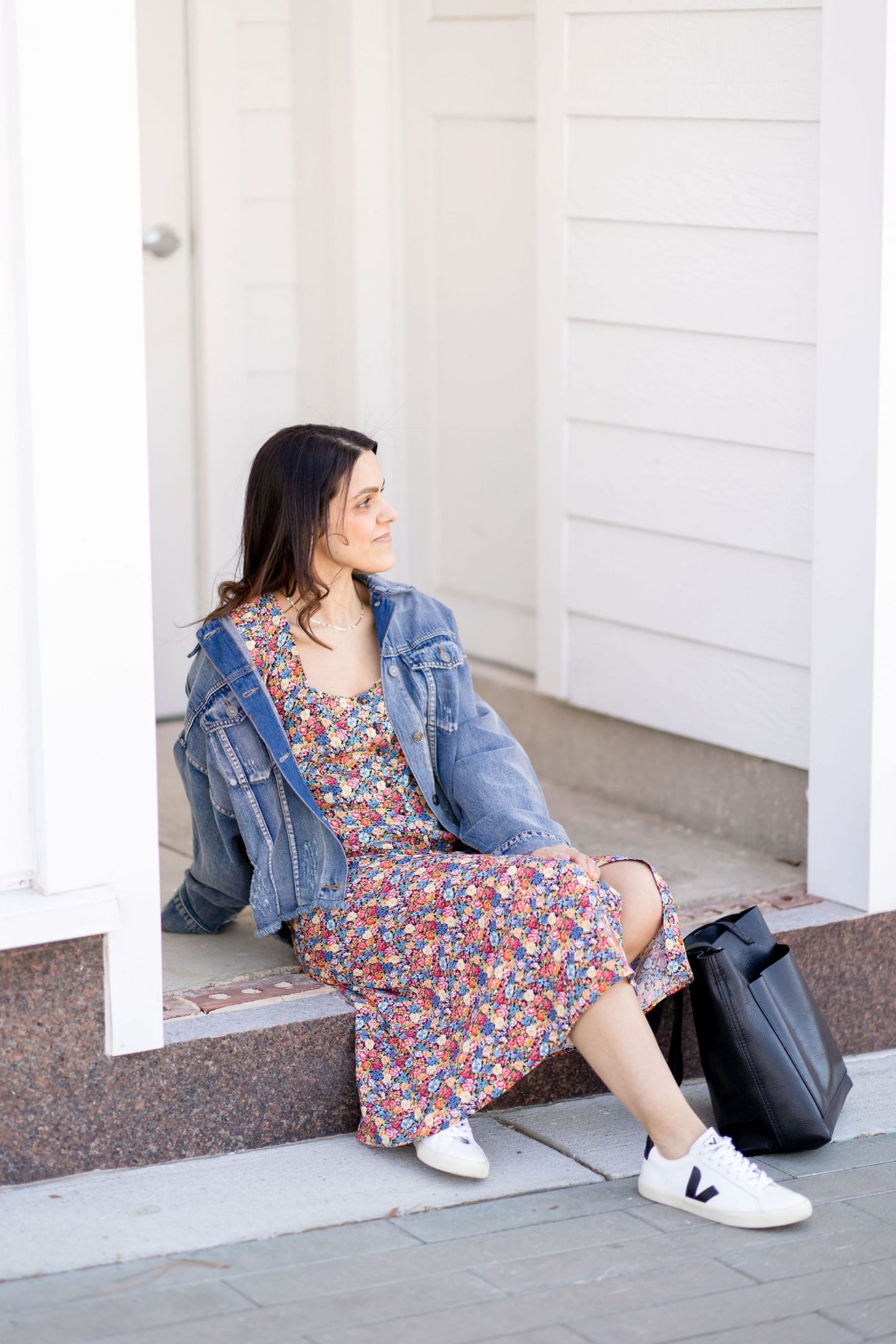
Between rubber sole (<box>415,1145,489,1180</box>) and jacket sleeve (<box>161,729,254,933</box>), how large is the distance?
0.58 metres

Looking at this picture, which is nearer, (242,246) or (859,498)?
(859,498)

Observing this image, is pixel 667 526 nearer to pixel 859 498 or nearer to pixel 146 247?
pixel 859 498

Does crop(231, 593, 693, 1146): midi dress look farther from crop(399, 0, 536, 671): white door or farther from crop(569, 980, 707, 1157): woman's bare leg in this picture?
crop(399, 0, 536, 671): white door

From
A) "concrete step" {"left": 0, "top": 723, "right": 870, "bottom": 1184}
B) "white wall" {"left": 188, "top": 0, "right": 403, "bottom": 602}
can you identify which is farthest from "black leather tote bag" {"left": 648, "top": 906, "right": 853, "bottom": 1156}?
"white wall" {"left": 188, "top": 0, "right": 403, "bottom": 602}

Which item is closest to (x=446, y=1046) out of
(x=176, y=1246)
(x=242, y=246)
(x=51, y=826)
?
(x=176, y=1246)

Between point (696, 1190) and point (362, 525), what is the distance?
114 centimetres

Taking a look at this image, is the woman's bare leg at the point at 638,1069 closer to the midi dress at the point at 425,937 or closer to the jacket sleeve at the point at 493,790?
the midi dress at the point at 425,937

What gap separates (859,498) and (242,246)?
1.81 m

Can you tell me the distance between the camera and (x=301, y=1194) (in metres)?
2.71

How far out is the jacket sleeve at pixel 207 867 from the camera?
3014 mm

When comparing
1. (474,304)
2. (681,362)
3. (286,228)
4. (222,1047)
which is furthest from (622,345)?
(222,1047)

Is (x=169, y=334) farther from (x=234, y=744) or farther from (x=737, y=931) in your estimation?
(x=737, y=931)

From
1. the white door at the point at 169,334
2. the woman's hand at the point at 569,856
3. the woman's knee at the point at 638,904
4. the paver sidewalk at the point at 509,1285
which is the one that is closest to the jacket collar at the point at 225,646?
the woman's hand at the point at 569,856

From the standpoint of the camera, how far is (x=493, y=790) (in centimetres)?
302
